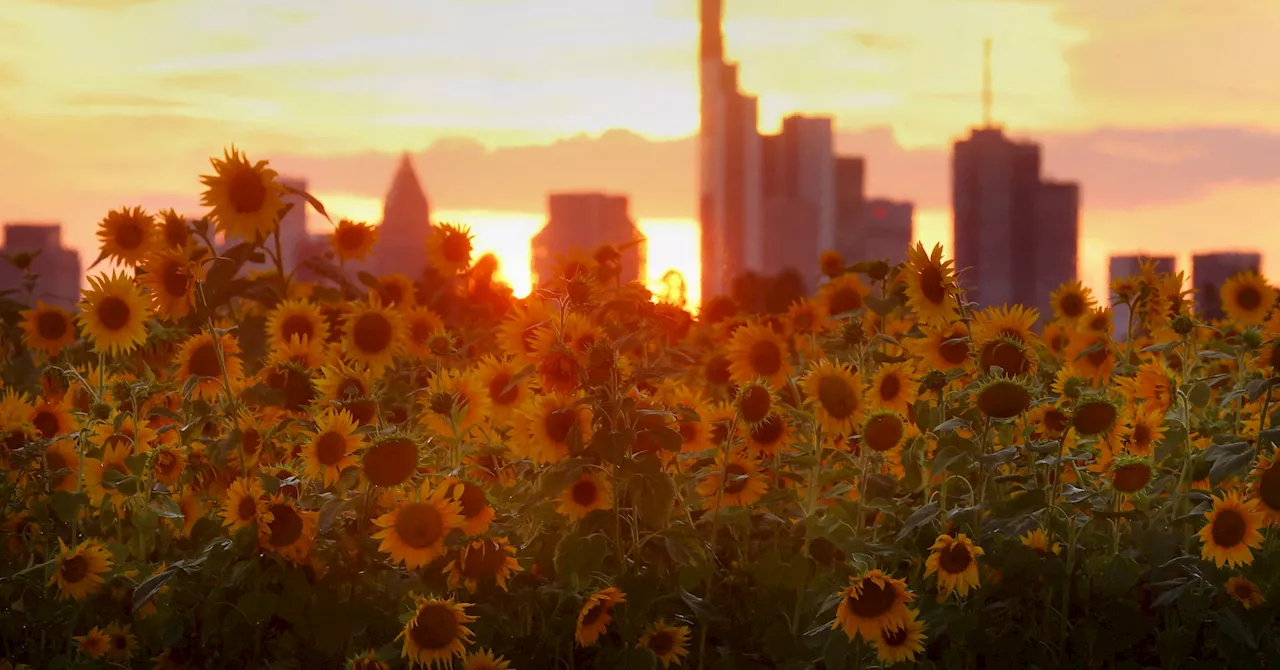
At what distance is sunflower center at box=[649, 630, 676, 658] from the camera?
15.3ft

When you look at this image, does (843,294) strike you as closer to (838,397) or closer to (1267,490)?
(838,397)

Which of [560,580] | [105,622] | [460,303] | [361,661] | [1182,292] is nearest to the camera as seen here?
[361,661]

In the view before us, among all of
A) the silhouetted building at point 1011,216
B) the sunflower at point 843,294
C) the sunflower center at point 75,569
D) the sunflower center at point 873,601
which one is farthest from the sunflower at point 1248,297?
the silhouetted building at point 1011,216

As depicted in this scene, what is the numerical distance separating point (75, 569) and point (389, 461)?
163 centimetres

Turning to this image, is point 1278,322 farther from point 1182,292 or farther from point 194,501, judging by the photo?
point 194,501

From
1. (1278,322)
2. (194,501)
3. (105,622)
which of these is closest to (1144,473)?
(1278,322)

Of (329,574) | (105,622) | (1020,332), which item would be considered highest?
(1020,332)

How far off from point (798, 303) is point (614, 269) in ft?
3.77

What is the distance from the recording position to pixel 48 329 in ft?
24.1

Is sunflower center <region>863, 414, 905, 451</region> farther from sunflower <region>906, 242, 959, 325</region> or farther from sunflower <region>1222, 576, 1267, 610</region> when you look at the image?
sunflower <region>1222, 576, 1267, 610</region>

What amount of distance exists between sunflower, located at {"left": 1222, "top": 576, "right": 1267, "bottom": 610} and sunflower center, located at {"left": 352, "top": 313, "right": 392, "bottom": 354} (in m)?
3.38

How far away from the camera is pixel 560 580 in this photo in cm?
460

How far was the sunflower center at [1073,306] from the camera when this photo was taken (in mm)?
7559

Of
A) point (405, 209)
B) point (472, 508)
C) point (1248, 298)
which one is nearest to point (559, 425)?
point (472, 508)
